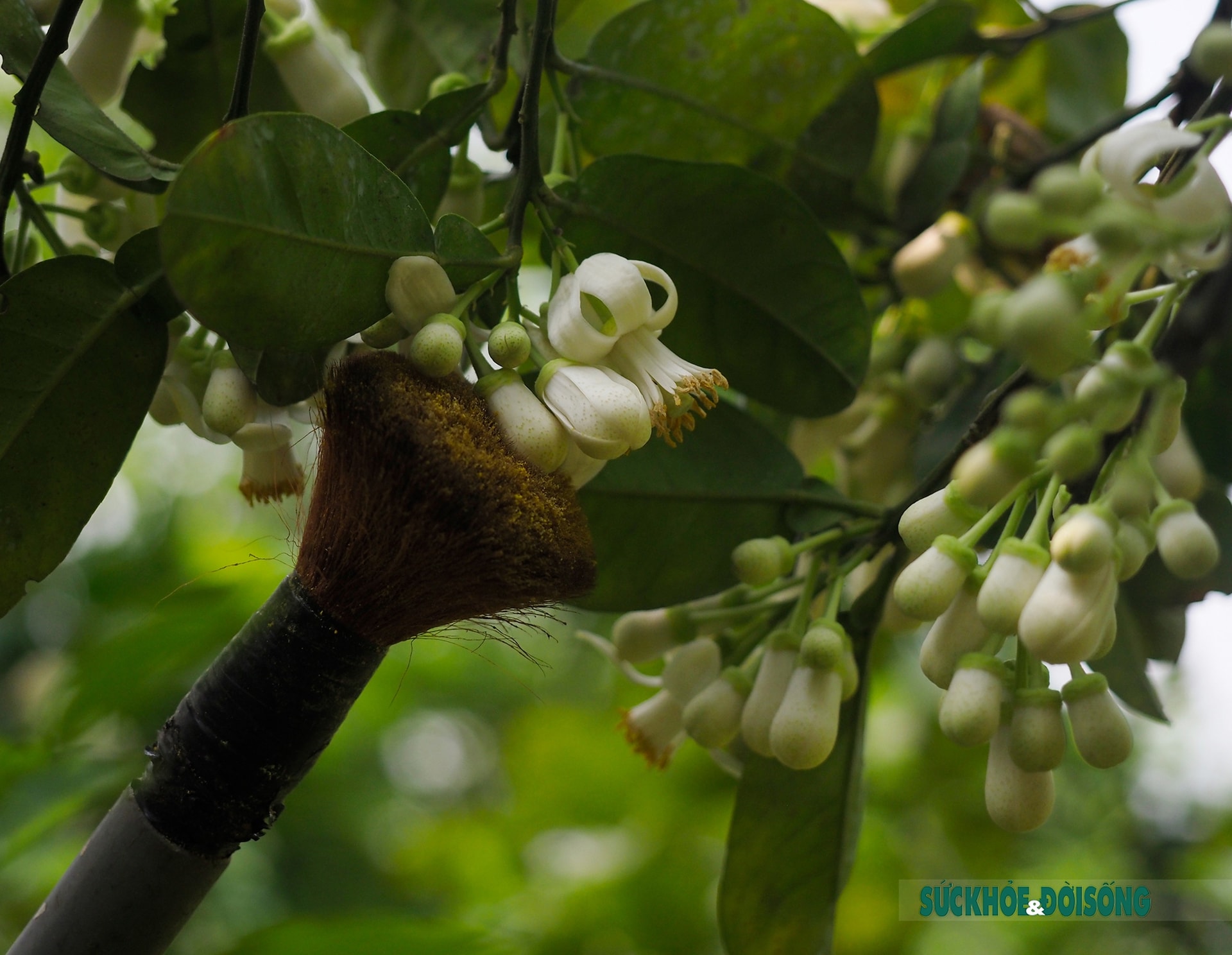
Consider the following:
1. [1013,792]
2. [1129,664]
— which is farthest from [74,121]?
[1129,664]

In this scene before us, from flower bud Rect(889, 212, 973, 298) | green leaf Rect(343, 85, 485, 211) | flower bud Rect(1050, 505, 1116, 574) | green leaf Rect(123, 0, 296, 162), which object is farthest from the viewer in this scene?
flower bud Rect(889, 212, 973, 298)

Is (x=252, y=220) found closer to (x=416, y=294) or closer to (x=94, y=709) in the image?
(x=416, y=294)

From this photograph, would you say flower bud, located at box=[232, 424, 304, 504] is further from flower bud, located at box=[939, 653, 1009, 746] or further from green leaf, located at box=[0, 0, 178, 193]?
flower bud, located at box=[939, 653, 1009, 746]

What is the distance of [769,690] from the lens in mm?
591

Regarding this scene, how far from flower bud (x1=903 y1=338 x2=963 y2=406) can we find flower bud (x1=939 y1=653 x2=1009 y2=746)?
388 millimetres

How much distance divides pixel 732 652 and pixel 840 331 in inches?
8.4

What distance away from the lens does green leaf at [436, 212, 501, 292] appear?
0.46 meters

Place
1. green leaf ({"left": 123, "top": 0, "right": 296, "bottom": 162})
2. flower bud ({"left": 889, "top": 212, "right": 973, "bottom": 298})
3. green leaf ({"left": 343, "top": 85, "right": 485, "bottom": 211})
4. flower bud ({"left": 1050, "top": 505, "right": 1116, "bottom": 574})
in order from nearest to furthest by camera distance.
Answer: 1. flower bud ({"left": 1050, "top": 505, "right": 1116, "bottom": 574})
2. green leaf ({"left": 343, "top": 85, "right": 485, "bottom": 211})
3. green leaf ({"left": 123, "top": 0, "right": 296, "bottom": 162})
4. flower bud ({"left": 889, "top": 212, "right": 973, "bottom": 298})

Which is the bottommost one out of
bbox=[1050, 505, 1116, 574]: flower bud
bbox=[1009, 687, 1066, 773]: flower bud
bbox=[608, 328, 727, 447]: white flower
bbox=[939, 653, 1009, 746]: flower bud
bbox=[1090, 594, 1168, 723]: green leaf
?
bbox=[1090, 594, 1168, 723]: green leaf

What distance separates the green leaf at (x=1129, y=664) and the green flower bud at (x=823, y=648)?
29cm

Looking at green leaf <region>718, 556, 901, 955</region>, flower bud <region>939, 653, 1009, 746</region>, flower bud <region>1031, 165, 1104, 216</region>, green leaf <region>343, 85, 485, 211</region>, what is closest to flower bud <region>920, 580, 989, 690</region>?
flower bud <region>939, 653, 1009, 746</region>

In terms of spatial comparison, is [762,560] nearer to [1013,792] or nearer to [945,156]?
[1013,792]

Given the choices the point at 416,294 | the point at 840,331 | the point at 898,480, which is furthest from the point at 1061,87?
the point at 416,294

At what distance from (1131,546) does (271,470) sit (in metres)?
0.43
